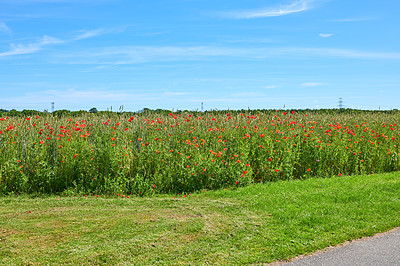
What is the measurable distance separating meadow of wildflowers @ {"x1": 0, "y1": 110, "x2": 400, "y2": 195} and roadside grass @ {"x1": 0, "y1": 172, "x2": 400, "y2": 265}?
544 mm

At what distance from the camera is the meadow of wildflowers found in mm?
7211

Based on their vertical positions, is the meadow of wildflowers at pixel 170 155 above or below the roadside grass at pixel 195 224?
above

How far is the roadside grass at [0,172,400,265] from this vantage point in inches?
163

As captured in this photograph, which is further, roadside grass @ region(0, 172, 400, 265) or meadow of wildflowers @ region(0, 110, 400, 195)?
meadow of wildflowers @ region(0, 110, 400, 195)

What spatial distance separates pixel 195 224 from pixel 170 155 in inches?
105

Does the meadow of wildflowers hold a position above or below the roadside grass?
above

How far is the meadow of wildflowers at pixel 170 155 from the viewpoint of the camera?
721 centimetres

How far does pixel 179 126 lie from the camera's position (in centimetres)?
887

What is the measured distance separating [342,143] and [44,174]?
777 cm

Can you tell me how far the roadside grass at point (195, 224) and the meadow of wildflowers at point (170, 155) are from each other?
544mm

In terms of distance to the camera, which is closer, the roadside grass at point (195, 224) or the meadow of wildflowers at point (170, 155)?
the roadside grass at point (195, 224)

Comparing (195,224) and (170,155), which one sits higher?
(170,155)

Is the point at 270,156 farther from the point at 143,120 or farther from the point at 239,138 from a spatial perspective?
the point at 143,120

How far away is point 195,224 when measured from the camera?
5.03m
